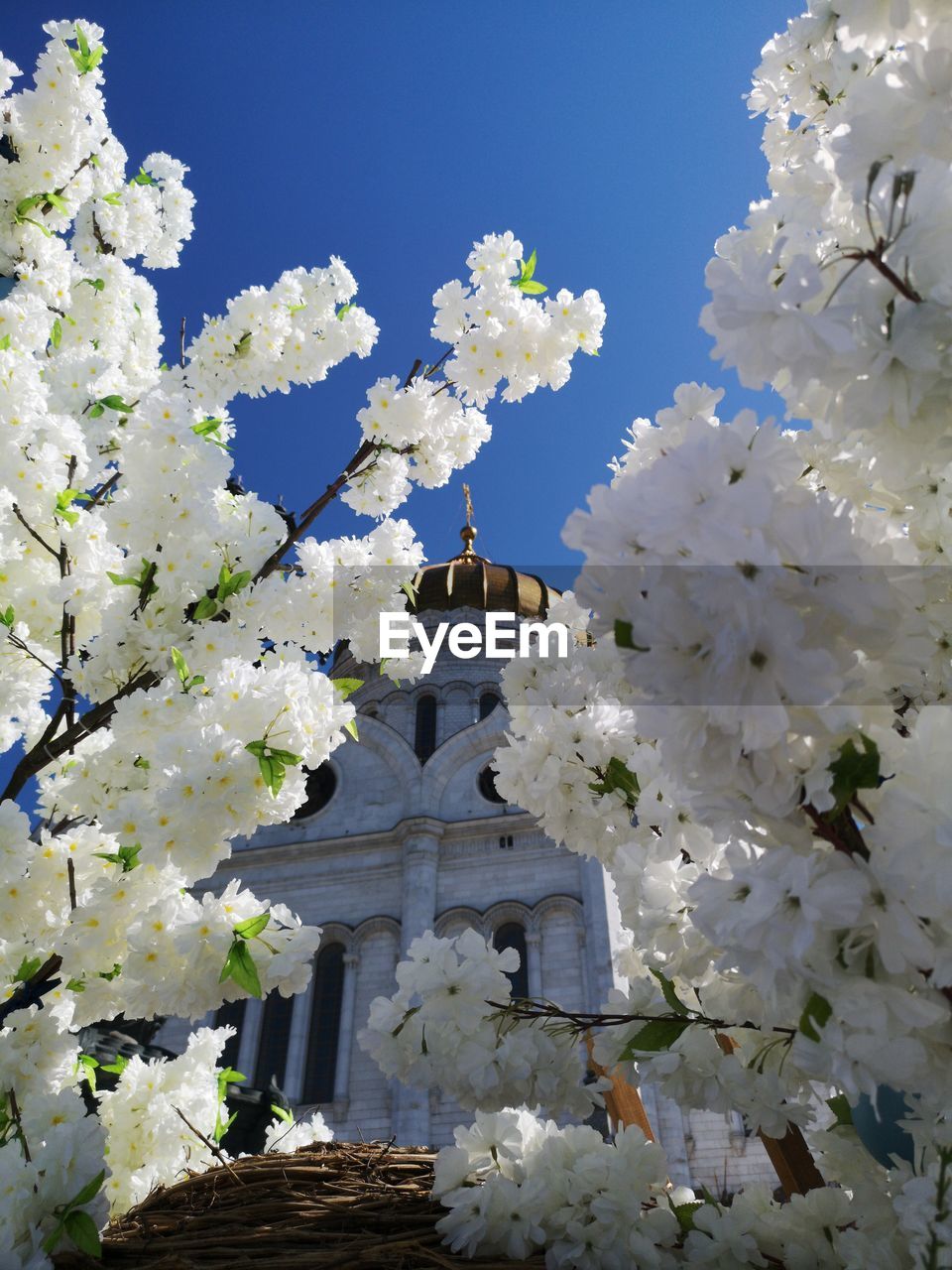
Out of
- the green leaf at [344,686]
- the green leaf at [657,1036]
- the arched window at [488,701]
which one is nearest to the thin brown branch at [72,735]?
the green leaf at [344,686]

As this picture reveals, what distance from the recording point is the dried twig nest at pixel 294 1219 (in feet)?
6.38

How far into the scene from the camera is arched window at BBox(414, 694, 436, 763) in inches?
846

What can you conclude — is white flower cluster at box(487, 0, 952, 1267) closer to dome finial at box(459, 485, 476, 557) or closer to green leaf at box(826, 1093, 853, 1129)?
green leaf at box(826, 1093, 853, 1129)

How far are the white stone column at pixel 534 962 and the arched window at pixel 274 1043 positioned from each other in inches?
170

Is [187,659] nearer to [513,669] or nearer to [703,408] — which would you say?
[513,669]

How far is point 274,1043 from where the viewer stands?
1661 centimetres

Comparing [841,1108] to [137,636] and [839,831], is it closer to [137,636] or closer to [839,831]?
[839,831]

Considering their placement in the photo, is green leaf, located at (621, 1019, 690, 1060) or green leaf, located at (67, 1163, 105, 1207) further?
green leaf, located at (67, 1163, 105, 1207)

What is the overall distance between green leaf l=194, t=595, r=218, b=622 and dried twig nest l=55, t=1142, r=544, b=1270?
193cm

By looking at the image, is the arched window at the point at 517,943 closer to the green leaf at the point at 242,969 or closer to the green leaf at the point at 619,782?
the green leaf at the point at 242,969

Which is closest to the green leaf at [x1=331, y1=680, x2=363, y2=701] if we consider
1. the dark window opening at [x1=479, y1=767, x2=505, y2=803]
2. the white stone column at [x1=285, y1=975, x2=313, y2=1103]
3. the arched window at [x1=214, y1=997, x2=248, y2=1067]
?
the white stone column at [x1=285, y1=975, x2=313, y2=1103]

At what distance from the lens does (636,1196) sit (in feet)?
6.50

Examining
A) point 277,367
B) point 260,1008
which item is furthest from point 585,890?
point 277,367

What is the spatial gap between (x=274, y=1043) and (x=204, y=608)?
15181mm
